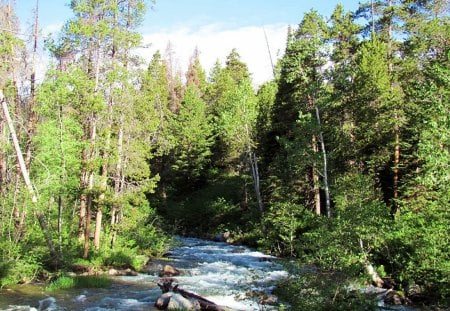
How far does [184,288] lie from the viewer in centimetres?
1689

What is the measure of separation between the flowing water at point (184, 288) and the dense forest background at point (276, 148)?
197 cm

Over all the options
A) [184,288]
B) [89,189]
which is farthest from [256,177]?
[184,288]

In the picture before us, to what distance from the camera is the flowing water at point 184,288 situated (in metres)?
14.0

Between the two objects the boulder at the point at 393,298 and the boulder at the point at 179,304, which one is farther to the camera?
the boulder at the point at 393,298

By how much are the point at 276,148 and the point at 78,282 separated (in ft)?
71.6

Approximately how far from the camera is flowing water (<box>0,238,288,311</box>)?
13992mm

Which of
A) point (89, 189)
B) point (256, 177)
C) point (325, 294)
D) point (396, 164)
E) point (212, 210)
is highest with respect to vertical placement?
point (396, 164)

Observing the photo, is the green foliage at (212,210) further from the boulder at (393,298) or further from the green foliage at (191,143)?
the boulder at (393,298)

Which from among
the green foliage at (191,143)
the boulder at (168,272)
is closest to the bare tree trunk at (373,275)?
the boulder at (168,272)

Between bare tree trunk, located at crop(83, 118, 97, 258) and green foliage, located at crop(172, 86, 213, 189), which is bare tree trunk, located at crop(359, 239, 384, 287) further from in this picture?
green foliage, located at crop(172, 86, 213, 189)

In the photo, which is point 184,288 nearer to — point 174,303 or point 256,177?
point 174,303

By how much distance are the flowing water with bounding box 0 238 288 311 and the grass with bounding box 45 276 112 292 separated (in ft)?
1.24

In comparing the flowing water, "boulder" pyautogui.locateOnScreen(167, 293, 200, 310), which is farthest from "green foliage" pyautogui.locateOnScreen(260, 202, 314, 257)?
"boulder" pyautogui.locateOnScreen(167, 293, 200, 310)

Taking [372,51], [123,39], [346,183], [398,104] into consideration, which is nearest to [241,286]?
[346,183]
